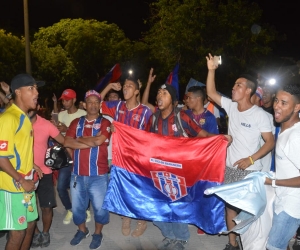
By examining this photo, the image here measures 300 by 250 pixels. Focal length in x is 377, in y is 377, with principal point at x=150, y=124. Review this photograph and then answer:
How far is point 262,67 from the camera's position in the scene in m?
21.8

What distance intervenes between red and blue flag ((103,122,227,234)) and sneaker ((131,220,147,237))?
0.45 meters

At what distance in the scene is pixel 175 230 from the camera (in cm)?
525

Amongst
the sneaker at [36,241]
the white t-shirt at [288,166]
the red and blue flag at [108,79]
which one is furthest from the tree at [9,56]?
the white t-shirt at [288,166]

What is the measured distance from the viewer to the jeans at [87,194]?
527 cm

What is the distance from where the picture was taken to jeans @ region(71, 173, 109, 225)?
527cm

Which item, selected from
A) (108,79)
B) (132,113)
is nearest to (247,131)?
(132,113)

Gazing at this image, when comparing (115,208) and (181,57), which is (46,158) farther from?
(181,57)

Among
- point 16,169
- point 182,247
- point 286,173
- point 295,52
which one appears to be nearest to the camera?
point 286,173

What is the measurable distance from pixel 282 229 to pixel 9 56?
27.8 m

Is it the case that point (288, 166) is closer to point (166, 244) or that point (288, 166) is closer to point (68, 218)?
point (166, 244)

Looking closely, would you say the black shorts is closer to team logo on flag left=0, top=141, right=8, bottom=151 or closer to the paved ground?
the paved ground

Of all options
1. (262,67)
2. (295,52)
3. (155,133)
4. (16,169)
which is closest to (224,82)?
(262,67)

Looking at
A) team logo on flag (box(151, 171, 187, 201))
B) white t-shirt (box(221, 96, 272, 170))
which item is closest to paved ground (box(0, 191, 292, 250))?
team logo on flag (box(151, 171, 187, 201))

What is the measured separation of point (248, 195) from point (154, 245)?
2.05m
